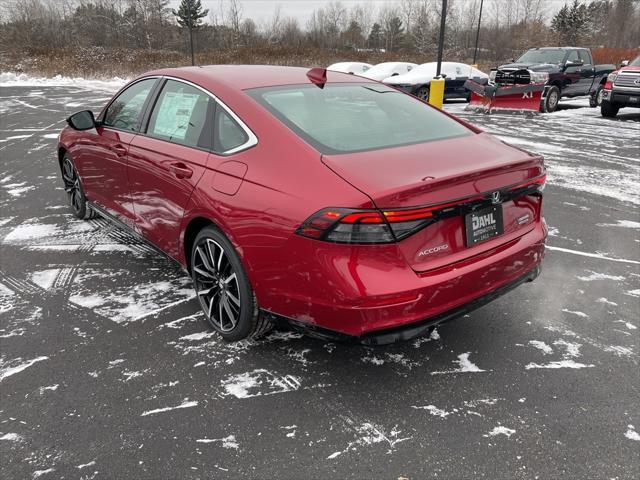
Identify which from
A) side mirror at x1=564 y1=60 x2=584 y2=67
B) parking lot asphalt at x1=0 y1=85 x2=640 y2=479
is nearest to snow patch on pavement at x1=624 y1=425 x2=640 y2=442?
parking lot asphalt at x1=0 y1=85 x2=640 y2=479

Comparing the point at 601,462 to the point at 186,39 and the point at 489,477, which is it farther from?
the point at 186,39

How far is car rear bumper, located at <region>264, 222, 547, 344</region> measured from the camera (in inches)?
87.5

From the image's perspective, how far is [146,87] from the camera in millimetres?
3865

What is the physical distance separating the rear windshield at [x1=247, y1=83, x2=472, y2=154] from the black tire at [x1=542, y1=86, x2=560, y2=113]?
13018mm

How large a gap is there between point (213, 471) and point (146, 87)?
9.77 ft

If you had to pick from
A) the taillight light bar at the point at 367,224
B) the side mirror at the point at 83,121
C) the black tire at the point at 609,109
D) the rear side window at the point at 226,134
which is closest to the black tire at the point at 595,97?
the black tire at the point at 609,109

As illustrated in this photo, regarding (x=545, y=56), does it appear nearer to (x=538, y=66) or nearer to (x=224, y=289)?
(x=538, y=66)

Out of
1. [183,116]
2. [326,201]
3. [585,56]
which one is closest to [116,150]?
[183,116]

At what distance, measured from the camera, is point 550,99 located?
48.6 feet

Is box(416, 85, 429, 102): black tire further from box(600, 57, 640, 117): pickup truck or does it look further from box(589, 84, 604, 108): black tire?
box(589, 84, 604, 108): black tire

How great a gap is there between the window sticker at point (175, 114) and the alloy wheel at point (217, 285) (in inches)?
31.9

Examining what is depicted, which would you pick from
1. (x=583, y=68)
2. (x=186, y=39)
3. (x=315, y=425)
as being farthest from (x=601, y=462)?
(x=186, y=39)

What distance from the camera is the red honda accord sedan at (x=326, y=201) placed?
223 centimetres

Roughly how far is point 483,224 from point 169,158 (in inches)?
79.8
